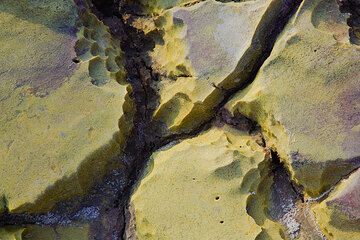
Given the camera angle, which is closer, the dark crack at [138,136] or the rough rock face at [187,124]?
the rough rock face at [187,124]

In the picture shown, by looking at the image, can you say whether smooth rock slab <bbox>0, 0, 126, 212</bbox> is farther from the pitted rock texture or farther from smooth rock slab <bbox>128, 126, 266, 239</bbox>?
the pitted rock texture

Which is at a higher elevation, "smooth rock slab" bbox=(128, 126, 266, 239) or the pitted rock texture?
the pitted rock texture

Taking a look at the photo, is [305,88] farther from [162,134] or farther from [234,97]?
[162,134]

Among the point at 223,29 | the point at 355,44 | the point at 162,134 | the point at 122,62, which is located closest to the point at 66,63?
the point at 122,62

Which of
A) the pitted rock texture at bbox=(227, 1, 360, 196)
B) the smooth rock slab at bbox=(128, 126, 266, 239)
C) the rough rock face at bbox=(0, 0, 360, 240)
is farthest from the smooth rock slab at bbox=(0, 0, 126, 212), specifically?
the pitted rock texture at bbox=(227, 1, 360, 196)

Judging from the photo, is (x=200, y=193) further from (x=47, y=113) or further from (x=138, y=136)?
(x=47, y=113)

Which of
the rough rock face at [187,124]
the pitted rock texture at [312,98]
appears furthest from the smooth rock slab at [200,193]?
the pitted rock texture at [312,98]

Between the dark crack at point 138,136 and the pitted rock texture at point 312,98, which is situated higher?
the pitted rock texture at point 312,98

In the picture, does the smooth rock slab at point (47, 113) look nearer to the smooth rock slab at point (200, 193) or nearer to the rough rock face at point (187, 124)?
the rough rock face at point (187, 124)

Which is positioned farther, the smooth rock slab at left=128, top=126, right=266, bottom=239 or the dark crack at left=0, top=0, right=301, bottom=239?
the dark crack at left=0, top=0, right=301, bottom=239
